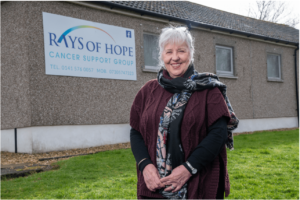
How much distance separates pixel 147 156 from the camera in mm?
1913

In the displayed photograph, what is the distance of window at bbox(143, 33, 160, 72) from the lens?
33.3ft

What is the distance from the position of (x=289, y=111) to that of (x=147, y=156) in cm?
1494

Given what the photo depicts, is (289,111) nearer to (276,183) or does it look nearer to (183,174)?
(276,183)

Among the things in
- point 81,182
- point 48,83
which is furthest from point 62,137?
point 81,182

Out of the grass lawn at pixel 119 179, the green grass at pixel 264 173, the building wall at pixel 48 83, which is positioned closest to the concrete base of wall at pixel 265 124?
A: the building wall at pixel 48 83

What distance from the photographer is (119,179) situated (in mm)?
4938

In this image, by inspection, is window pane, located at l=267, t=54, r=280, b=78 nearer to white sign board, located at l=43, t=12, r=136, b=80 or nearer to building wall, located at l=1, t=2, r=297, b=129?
building wall, located at l=1, t=2, r=297, b=129

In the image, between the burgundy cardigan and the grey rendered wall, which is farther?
the grey rendered wall

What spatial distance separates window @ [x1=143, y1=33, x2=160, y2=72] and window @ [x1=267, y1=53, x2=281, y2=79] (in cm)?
713

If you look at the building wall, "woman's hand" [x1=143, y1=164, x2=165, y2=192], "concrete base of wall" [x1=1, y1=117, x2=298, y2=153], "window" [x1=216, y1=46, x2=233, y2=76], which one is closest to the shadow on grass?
"concrete base of wall" [x1=1, y1=117, x2=298, y2=153]

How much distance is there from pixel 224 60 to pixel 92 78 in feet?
21.4

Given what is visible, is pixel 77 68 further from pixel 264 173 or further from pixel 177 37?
pixel 177 37

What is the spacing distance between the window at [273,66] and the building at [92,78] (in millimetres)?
1386

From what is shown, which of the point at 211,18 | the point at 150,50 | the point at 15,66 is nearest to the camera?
the point at 15,66
